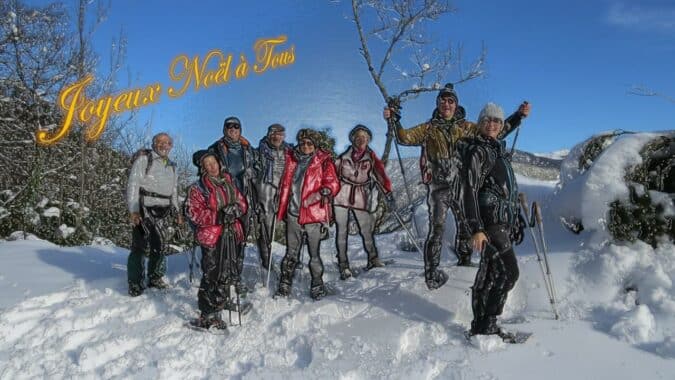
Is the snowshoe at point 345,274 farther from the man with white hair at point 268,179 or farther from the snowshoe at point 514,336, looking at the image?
the snowshoe at point 514,336

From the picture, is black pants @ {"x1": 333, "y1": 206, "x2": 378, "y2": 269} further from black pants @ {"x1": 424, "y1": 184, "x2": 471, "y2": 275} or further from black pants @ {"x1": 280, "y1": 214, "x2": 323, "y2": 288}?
black pants @ {"x1": 424, "y1": 184, "x2": 471, "y2": 275}

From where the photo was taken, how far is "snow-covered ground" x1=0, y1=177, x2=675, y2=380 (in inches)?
142

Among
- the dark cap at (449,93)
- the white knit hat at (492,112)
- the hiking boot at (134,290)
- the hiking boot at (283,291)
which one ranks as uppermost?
the dark cap at (449,93)

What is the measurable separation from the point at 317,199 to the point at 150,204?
2.21 metres

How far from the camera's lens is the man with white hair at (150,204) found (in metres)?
6.00

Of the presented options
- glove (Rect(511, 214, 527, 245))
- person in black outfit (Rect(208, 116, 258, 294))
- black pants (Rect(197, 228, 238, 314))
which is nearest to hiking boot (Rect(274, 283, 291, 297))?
person in black outfit (Rect(208, 116, 258, 294))

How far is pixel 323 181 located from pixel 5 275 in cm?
520

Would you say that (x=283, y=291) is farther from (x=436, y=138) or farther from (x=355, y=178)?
(x=436, y=138)

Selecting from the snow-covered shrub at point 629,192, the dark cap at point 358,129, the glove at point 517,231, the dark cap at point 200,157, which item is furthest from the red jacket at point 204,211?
the snow-covered shrub at point 629,192

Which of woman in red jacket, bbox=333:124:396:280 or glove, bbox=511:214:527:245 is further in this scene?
woman in red jacket, bbox=333:124:396:280

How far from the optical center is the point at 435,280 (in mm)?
5113

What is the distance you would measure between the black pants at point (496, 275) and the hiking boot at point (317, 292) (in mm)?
2102

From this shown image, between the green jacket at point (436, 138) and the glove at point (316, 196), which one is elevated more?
the green jacket at point (436, 138)

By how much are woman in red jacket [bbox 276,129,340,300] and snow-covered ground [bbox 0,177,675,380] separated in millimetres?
350
